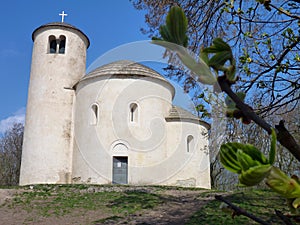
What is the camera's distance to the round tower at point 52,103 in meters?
17.9

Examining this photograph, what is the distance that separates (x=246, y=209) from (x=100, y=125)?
31.4 feet

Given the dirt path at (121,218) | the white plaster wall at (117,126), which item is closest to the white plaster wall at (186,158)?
the white plaster wall at (117,126)

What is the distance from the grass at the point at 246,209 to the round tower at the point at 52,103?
8.75 meters

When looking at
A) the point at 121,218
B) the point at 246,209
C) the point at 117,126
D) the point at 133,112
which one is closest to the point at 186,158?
the point at 133,112

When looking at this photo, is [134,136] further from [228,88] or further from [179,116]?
[228,88]

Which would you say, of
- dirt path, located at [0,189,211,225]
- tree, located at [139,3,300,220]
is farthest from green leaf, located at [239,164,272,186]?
dirt path, located at [0,189,211,225]

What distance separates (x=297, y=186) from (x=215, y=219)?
8560mm

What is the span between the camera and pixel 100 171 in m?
16.6

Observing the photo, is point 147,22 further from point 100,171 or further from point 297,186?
point 100,171

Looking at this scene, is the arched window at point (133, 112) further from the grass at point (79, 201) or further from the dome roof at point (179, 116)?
the grass at point (79, 201)

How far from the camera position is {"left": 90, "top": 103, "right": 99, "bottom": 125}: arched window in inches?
693

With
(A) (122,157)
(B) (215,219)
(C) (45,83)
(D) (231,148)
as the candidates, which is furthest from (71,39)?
(D) (231,148)

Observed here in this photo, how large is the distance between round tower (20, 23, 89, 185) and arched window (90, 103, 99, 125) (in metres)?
1.68

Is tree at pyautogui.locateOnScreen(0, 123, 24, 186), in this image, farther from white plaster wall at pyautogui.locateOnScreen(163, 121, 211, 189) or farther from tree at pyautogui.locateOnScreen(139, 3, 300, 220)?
tree at pyautogui.locateOnScreen(139, 3, 300, 220)
